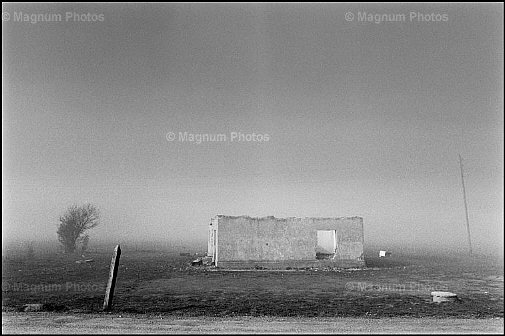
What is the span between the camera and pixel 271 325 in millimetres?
9078

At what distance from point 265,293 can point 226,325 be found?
5.44m

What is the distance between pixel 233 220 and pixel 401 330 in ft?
47.5

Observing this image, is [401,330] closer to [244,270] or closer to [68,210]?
[244,270]

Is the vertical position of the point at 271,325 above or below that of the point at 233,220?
below

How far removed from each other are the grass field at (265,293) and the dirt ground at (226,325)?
76cm

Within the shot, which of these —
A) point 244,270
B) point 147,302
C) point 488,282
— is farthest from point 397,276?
point 147,302

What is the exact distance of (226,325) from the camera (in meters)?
9.14

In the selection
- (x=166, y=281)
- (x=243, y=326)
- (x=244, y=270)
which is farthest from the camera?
(x=244, y=270)

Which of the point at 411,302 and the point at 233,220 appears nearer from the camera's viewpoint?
the point at 411,302
